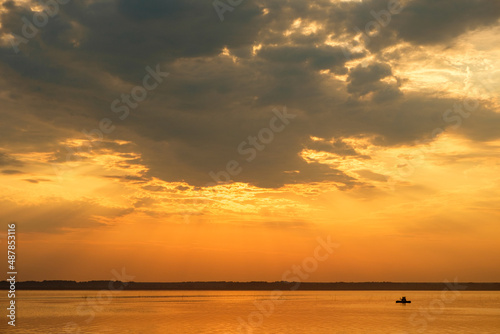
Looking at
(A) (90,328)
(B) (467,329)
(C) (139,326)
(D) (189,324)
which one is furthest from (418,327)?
(A) (90,328)

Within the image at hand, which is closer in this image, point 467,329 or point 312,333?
point 312,333

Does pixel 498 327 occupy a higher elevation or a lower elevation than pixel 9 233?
lower

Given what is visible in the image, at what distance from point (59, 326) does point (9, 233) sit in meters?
23.3

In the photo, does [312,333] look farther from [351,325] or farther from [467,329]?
[467,329]

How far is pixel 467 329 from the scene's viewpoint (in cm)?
6050

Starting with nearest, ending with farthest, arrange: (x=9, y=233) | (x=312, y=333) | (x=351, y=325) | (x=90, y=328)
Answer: (x=9, y=233), (x=312, y=333), (x=90, y=328), (x=351, y=325)

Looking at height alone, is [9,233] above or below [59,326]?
above

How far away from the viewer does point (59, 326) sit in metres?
61.8

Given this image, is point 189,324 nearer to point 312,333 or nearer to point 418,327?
point 312,333

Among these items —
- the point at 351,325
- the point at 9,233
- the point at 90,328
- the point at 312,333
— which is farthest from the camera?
the point at 351,325

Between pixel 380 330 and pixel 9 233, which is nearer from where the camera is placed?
pixel 9 233

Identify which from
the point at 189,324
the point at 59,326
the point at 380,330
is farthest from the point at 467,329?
the point at 59,326

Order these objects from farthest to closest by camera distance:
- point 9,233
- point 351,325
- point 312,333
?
point 351,325, point 312,333, point 9,233

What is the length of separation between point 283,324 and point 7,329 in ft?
110
